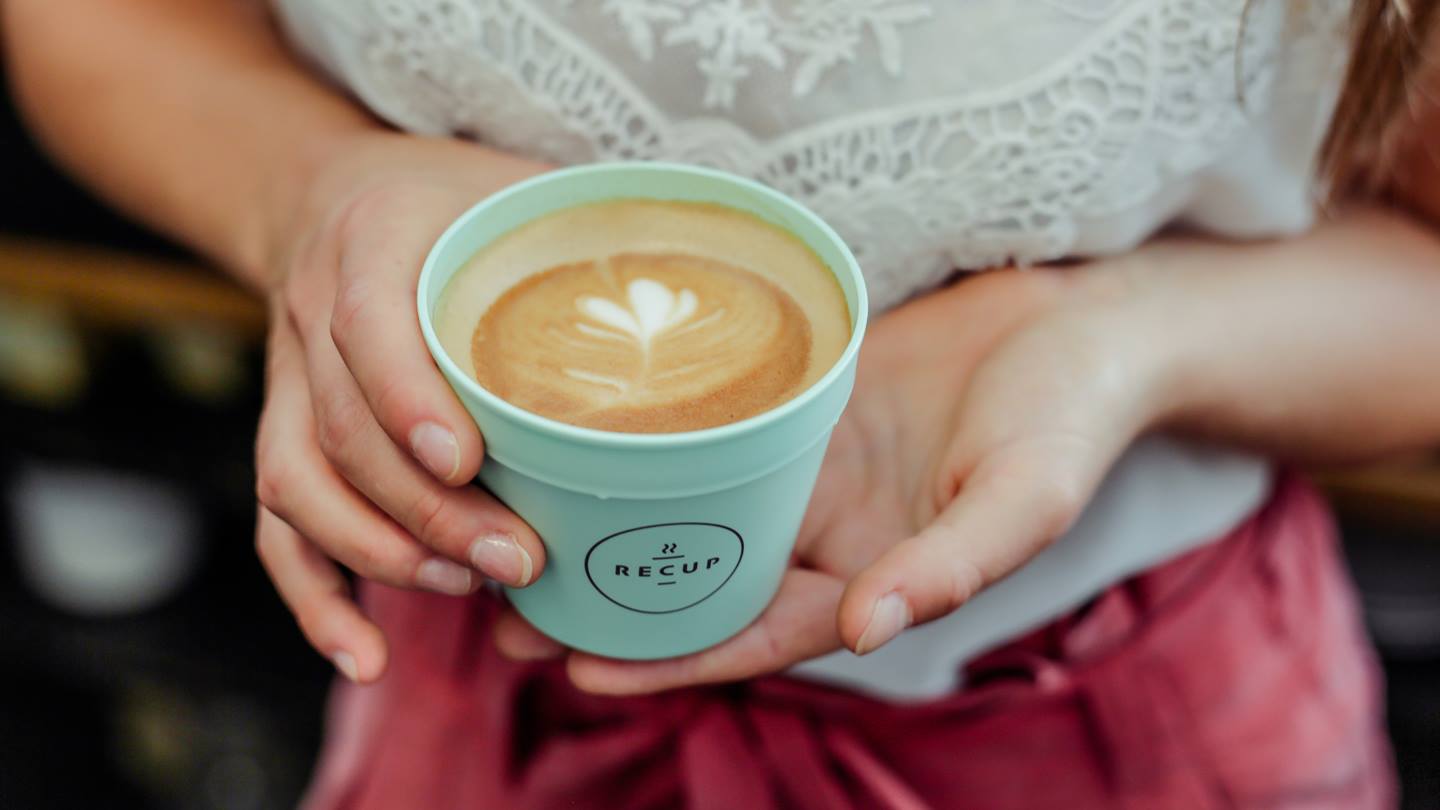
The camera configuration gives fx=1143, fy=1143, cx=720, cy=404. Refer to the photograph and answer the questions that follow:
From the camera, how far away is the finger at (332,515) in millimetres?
597

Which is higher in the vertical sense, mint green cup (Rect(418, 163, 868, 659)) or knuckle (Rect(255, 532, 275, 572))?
mint green cup (Rect(418, 163, 868, 659))

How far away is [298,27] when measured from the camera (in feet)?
2.78

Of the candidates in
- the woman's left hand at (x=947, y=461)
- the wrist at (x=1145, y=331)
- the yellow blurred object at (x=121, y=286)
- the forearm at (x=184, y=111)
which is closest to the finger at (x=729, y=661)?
the woman's left hand at (x=947, y=461)

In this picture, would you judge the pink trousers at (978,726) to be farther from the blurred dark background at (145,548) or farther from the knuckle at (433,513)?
the blurred dark background at (145,548)

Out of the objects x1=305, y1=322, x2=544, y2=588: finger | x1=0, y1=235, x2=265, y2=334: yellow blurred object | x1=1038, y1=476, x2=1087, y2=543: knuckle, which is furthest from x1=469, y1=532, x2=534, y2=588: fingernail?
x1=0, y1=235, x2=265, y2=334: yellow blurred object

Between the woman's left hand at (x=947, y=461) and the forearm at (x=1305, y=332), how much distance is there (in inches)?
1.7

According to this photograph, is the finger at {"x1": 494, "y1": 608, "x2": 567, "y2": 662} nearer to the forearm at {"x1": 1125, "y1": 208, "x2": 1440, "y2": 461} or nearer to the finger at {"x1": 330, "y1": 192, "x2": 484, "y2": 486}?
the finger at {"x1": 330, "y1": 192, "x2": 484, "y2": 486}

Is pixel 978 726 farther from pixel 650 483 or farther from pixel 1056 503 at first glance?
pixel 650 483

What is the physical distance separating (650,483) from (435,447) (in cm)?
10

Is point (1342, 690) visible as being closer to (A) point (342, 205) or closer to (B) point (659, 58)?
(B) point (659, 58)

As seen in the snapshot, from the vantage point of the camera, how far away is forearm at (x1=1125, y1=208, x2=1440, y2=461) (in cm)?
79

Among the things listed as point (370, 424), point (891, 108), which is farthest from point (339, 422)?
point (891, 108)

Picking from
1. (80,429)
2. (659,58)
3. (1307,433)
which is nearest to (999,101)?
(659,58)

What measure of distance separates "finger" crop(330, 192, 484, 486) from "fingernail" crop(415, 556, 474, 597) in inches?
2.7
